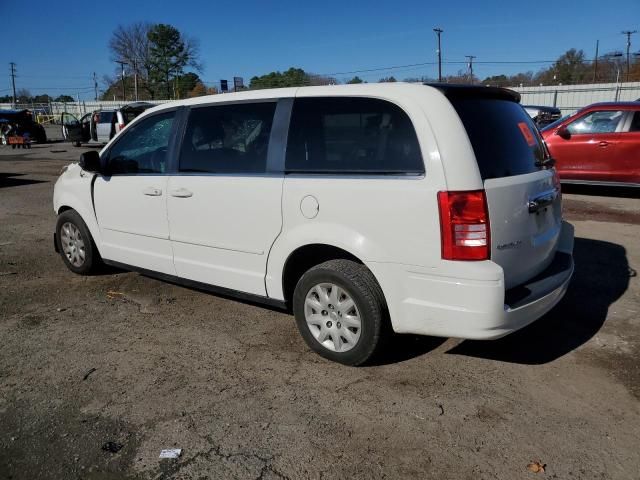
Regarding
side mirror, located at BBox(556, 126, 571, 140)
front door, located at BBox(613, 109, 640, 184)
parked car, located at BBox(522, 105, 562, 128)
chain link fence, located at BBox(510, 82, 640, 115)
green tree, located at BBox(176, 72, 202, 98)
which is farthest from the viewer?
green tree, located at BBox(176, 72, 202, 98)

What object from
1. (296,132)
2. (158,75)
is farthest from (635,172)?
(158,75)

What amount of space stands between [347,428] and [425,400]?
21.7 inches

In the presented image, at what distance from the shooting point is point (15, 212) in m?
9.38

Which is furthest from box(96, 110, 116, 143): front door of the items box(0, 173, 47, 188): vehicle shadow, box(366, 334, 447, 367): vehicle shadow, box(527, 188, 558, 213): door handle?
box(527, 188, 558, 213): door handle

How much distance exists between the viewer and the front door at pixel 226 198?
12.3 ft

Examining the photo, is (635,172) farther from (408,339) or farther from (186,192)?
(186,192)

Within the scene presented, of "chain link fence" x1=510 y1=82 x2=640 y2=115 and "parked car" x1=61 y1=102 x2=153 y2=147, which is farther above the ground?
"chain link fence" x1=510 y1=82 x2=640 y2=115

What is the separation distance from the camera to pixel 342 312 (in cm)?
346

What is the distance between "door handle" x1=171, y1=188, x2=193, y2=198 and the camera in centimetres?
414

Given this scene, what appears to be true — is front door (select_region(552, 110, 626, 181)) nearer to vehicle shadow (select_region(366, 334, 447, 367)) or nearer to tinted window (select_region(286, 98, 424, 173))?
vehicle shadow (select_region(366, 334, 447, 367))

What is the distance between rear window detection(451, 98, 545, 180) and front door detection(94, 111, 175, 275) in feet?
8.04

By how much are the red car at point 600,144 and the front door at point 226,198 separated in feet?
26.1

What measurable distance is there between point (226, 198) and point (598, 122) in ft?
27.9

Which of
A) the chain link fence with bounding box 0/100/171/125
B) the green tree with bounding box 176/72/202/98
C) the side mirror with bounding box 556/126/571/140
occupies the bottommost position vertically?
the side mirror with bounding box 556/126/571/140
